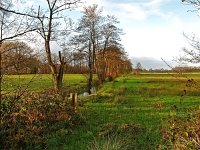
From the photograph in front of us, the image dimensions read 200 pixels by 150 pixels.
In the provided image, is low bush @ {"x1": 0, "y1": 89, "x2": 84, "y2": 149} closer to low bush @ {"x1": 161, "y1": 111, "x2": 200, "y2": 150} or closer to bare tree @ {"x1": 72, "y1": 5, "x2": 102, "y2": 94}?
low bush @ {"x1": 161, "y1": 111, "x2": 200, "y2": 150}

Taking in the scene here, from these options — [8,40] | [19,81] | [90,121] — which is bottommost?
[90,121]

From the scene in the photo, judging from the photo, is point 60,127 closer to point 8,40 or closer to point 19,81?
point 19,81

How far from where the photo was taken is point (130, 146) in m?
10.5

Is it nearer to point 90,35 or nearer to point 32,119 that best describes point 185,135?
point 32,119

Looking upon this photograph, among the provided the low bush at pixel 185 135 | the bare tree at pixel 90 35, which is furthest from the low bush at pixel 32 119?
the bare tree at pixel 90 35

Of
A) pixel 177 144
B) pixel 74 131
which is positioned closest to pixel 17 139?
pixel 74 131

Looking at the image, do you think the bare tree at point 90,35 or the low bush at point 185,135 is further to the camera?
the bare tree at point 90,35

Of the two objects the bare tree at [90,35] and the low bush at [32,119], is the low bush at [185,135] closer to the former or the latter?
the low bush at [32,119]

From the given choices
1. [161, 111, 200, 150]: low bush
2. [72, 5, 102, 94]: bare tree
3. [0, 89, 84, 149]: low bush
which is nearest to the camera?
[161, 111, 200, 150]: low bush

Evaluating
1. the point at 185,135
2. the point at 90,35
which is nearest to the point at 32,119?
the point at 185,135

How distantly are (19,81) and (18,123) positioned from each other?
149cm

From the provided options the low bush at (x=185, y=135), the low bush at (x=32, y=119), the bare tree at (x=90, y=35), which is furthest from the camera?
the bare tree at (x=90, y=35)

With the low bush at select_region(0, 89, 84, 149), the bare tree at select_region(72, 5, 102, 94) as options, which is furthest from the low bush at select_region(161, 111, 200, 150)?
the bare tree at select_region(72, 5, 102, 94)

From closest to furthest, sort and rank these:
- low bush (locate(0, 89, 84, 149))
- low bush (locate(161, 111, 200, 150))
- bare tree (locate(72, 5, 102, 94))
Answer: low bush (locate(161, 111, 200, 150)), low bush (locate(0, 89, 84, 149)), bare tree (locate(72, 5, 102, 94))
